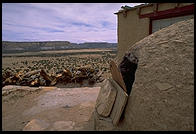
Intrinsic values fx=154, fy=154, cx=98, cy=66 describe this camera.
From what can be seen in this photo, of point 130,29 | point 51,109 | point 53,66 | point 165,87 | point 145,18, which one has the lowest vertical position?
point 53,66

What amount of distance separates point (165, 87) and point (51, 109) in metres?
2.95

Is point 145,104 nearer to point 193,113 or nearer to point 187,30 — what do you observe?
point 193,113

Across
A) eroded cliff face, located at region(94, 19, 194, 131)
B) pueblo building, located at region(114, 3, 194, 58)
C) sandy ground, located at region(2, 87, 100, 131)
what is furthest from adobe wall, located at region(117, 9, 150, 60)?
eroded cliff face, located at region(94, 19, 194, 131)

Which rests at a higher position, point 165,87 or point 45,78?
point 165,87

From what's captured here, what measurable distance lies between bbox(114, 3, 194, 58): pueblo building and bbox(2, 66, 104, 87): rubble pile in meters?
2.38

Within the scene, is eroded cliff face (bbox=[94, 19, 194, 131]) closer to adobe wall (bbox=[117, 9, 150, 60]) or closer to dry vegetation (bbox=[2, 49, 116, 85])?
adobe wall (bbox=[117, 9, 150, 60])

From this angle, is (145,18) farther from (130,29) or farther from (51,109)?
(51,109)

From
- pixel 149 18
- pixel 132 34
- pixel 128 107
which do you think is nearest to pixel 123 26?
pixel 132 34

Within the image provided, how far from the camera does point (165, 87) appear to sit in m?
2.17

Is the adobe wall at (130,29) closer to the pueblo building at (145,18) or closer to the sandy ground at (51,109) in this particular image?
the pueblo building at (145,18)

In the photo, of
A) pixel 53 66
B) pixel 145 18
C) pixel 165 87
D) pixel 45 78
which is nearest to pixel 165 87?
pixel 165 87

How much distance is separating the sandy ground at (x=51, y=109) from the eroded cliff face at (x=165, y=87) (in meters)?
1.10

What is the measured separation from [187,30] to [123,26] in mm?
7433

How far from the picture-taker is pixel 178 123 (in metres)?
1.93
